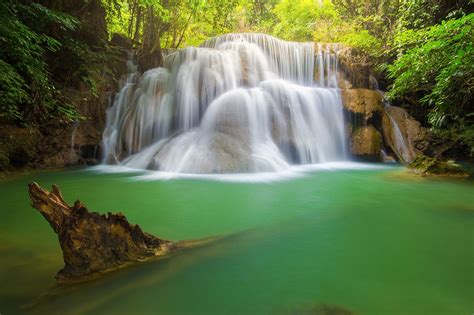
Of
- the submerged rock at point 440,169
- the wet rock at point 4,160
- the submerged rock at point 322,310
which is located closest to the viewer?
the submerged rock at point 322,310

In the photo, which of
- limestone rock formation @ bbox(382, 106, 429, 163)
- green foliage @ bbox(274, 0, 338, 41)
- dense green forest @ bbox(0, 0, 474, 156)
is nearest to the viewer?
dense green forest @ bbox(0, 0, 474, 156)

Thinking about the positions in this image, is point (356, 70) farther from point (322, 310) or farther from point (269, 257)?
point (322, 310)

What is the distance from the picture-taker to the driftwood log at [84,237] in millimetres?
2111

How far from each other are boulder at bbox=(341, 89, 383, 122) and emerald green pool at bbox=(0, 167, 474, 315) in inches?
248

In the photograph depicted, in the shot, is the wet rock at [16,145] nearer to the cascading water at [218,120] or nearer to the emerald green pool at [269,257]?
the cascading water at [218,120]

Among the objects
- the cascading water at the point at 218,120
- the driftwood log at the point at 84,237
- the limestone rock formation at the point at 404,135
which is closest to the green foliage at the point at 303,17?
the cascading water at the point at 218,120

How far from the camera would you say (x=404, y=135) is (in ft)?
35.7

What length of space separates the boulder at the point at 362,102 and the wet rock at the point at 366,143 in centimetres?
50

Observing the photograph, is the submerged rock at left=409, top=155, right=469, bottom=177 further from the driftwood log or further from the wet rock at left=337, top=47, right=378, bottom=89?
the driftwood log

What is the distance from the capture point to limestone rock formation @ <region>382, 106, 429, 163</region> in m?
10.5

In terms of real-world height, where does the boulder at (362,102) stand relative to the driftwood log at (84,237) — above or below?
above

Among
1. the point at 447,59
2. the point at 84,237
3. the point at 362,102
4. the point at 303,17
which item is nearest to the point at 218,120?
the point at 362,102

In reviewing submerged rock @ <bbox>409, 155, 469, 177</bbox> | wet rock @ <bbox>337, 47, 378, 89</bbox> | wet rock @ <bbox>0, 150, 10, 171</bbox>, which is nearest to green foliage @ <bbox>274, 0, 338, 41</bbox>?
wet rock @ <bbox>337, 47, 378, 89</bbox>

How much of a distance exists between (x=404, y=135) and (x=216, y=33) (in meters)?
13.5
